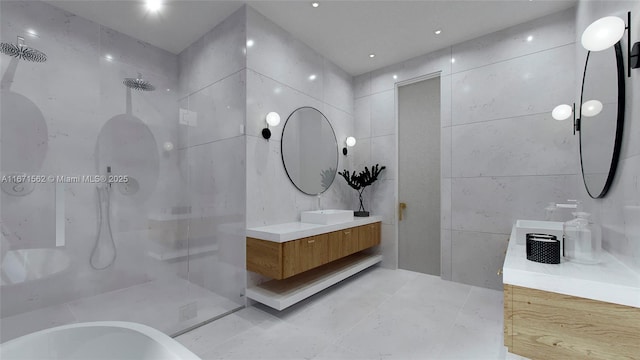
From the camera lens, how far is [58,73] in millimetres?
1875

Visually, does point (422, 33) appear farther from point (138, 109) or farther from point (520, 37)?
point (138, 109)

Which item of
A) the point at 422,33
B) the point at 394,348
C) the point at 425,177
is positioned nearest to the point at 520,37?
the point at 422,33

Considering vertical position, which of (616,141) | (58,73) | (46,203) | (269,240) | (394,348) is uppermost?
(58,73)

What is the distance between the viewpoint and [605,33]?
1.25 metres

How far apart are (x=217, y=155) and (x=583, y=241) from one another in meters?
2.92

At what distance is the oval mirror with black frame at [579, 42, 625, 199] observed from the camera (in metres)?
1.31

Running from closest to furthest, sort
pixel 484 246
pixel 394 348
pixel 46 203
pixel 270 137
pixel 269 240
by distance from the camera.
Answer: pixel 46 203, pixel 394 348, pixel 269 240, pixel 270 137, pixel 484 246

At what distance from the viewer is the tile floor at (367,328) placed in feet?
6.19

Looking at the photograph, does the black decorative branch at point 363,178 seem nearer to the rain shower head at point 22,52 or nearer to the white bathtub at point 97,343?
the white bathtub at point 97,343

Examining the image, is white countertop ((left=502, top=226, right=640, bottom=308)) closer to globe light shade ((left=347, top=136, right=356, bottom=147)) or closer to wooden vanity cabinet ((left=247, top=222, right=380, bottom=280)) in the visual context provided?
wooden vanity cabinet ((left=247, top=222, right=380, bottom=280))

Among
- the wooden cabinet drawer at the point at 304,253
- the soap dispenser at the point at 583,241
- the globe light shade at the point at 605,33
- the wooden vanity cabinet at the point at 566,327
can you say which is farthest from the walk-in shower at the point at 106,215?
the globe light shade at the point at 605,33

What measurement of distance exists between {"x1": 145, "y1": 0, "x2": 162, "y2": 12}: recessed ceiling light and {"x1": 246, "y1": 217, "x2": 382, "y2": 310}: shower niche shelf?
230 cm

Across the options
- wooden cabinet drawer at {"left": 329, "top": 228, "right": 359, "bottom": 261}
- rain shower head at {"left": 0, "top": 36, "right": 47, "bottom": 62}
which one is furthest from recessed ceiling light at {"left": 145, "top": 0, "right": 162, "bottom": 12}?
wooden cabinet drawer at {"left": 329, "top": 228, "right": 359, "bottom": 261}

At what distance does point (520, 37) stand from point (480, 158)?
1.42m
